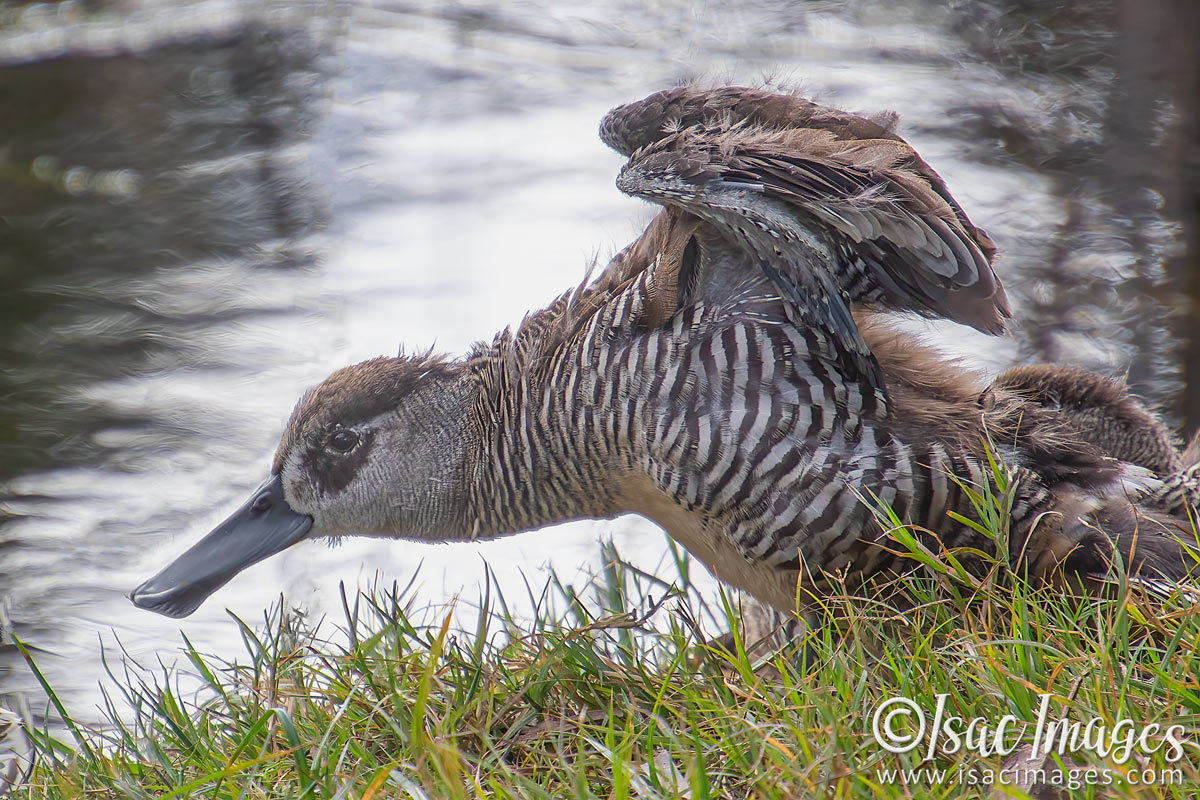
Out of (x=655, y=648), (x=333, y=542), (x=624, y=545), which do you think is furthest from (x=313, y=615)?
(x=655, y=648)

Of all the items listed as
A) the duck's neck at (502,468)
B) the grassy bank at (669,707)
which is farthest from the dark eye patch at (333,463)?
the grassy bank at (669,707)

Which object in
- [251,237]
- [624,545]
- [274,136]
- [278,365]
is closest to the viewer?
[624,545]

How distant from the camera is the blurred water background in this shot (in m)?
5.77

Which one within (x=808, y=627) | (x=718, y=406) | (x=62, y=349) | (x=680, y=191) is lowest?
(x=62, y=349)

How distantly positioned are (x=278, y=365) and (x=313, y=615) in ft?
6.80

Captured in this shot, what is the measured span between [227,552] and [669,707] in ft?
6.04

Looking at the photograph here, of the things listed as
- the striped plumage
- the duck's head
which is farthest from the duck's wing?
the duck's head

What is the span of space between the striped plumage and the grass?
0.17 meters

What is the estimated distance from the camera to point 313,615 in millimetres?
5074

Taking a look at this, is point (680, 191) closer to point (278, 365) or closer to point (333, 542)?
point (333, 542)

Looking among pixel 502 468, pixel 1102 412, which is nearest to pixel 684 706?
pixel 502 468

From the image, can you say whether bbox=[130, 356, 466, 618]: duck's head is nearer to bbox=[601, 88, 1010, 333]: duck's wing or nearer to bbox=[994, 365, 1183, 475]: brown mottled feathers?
bbox=[601, 88, 1010, 333]: duck's wing

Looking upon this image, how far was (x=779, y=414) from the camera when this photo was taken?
338 centimetres

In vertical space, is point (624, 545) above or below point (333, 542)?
below
